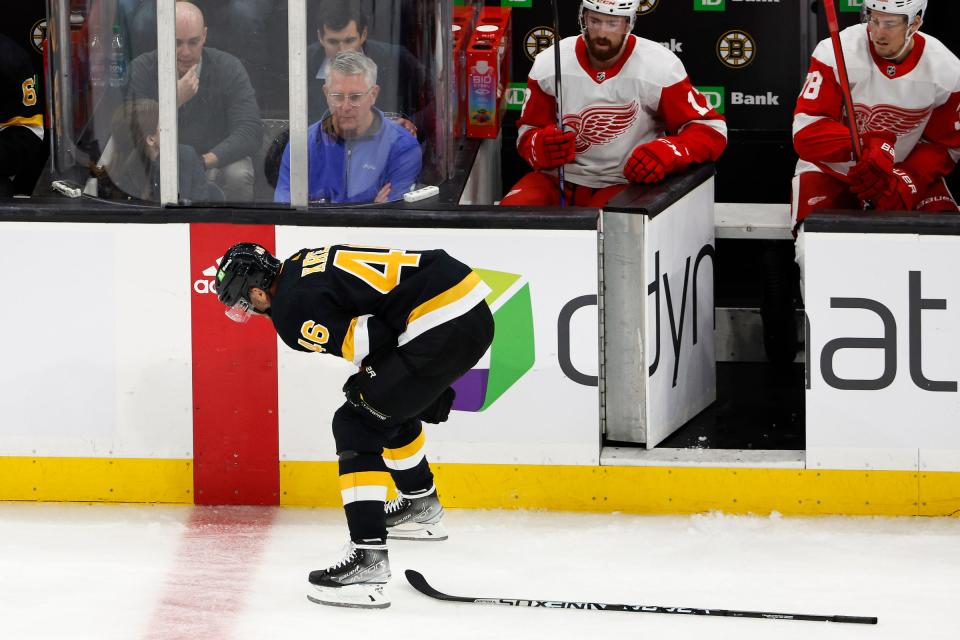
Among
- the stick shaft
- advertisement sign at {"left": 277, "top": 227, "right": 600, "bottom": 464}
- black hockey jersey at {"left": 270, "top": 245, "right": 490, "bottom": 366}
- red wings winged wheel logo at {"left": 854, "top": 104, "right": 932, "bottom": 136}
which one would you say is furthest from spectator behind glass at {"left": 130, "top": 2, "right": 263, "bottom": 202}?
red wings winged wheel logo at {"left": 854, "top": 104, "right": 932, "bottom": 136}

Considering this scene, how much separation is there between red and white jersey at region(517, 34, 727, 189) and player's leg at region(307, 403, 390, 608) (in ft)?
5.84

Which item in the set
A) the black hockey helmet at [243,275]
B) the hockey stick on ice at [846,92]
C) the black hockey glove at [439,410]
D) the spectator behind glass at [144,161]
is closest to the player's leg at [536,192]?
the hockey stick on ice at [846,92]

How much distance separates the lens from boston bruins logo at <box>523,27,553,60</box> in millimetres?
7855

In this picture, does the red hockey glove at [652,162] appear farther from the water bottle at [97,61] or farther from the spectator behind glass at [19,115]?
the spectator behind glass at [19,115]

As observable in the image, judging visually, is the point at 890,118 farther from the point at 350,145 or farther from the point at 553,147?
the point at 350,145

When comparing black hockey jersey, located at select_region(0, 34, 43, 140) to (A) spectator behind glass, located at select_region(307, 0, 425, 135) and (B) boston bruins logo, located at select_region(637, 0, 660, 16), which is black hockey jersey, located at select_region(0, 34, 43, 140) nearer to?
(A) spectator behind glass, located at select_region(307, 0, 425, 135)

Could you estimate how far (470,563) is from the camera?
5461 millimetres

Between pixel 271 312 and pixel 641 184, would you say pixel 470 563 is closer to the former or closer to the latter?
pixel 271 312

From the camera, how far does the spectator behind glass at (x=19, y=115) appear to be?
657 cm

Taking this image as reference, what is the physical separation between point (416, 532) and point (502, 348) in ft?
2.05

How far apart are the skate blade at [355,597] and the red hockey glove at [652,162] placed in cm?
174

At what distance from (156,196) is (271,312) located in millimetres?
982

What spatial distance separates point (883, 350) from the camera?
5672mm

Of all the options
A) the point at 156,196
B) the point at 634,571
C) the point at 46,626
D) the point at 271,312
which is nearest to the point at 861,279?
the point at 634,571
